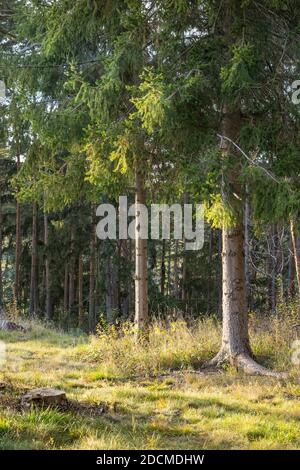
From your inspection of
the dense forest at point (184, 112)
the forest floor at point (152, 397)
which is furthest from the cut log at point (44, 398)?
the dense forest at point (184, 112)

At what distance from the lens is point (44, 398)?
5.38 metres

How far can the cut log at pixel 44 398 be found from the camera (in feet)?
17.4

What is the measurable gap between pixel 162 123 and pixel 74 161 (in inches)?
103

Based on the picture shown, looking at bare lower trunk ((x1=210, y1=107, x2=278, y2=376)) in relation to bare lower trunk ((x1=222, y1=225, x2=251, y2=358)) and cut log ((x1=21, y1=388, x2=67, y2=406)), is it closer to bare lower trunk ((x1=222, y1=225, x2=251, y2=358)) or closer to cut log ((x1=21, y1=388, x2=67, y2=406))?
bare lower trunk ((x1=222, y1=225, x2=251, y2=358))

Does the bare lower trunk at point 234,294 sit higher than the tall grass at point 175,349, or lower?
higher

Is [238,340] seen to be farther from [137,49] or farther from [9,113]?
[9,113]

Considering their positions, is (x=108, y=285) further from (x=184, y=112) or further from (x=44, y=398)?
(x=44, y=398)

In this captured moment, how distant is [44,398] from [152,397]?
1607mm

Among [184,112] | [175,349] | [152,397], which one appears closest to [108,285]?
[175,349]

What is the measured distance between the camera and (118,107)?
27.9ft

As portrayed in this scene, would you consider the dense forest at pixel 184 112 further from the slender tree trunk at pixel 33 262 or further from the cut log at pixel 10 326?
the slender tree trunk at pixel 33 262

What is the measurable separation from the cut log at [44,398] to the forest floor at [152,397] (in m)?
0.10

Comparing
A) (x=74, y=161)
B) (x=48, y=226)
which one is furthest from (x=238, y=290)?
(x=48, y=226)

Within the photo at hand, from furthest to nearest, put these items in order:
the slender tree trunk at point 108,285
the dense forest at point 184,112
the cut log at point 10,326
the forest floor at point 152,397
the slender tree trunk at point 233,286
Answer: the slender tree trunk at point 108,285 < the cut log at point 10,326 < the slender tree trunk at point 233,286 < the dense forest at point 184,112 < the forest floor at point 152,397
